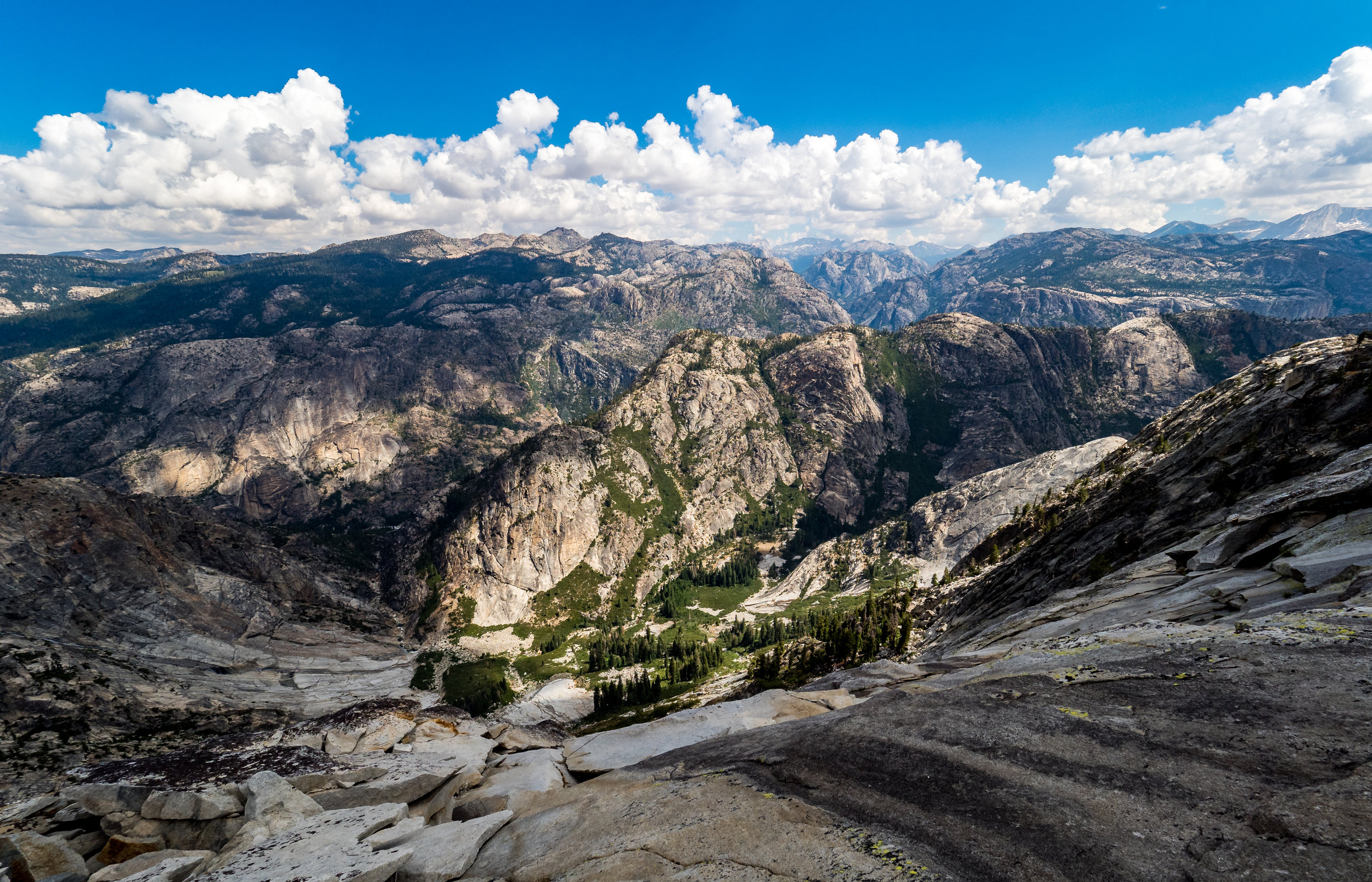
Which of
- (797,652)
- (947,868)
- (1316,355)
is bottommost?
(797,652)

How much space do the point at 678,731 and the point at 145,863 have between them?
2388 centimetres

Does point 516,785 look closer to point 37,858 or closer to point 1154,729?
point 37,858

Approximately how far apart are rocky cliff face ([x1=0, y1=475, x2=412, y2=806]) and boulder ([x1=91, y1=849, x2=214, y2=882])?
7553 cm

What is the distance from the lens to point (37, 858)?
20.3 m

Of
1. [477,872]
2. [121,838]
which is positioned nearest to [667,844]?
[477,872]

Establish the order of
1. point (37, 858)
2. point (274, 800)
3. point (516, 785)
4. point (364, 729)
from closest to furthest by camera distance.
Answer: point (37, 858)
point (274, 800)
point (516, 785)
point (364, 729)

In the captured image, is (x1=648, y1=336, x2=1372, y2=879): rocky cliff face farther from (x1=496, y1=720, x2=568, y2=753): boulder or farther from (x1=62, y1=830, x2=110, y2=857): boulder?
(x1=62, y1=830, x2=110, y2=857): boulder

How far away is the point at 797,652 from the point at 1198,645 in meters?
99.5

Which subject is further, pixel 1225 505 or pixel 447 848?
pixel 1225 505

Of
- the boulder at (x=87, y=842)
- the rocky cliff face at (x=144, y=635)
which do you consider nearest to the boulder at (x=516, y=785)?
the boulder at (x=87, y=842)

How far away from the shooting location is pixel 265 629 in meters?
145

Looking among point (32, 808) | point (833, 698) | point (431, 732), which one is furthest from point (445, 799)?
point (431, 732)

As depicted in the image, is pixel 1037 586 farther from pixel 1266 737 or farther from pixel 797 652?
pixel 797 652

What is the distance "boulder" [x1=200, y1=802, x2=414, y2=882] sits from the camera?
17.4 meters
